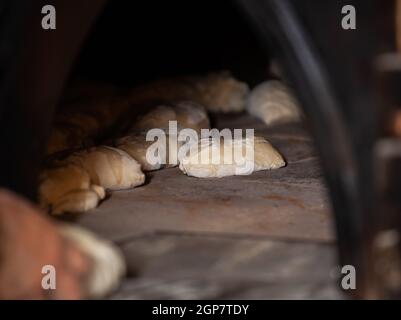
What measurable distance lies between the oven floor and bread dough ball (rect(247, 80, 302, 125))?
2.02ft

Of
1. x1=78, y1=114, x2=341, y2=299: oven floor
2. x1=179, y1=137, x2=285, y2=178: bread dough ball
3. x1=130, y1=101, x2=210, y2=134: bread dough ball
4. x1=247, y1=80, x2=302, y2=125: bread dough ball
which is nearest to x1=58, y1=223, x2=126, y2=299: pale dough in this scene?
x1=78, y1=114, x2=341, y2=299: oven floor

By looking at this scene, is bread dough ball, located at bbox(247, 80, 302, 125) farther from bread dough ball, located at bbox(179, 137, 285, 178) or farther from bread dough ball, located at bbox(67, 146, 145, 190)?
bread dough ball, located at bbox(67, 146, 145, 190)

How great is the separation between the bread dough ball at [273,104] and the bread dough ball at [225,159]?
0.57 m

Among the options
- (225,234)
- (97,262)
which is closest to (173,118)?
(225,234)

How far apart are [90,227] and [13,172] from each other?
0.36 meters

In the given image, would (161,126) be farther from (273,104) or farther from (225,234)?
(225,234)

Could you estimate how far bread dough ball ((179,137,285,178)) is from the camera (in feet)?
8.43

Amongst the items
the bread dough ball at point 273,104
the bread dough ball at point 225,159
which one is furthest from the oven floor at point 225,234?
the bread dough ball at point 273,104

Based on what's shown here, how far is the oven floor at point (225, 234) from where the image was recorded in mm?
1675

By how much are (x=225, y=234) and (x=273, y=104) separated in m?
1.42

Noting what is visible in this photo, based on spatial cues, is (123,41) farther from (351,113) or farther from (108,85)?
(351,113)

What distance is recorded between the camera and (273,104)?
3.31 m

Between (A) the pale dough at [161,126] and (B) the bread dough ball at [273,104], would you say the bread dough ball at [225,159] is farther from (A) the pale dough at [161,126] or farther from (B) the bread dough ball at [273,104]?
(B) the bread dough ball at [273,104]
